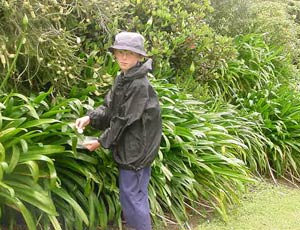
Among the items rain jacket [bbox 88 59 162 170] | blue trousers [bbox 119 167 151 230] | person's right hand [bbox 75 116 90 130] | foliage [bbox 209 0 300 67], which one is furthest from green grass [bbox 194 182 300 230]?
foliage [bbox 209 0 300 67]

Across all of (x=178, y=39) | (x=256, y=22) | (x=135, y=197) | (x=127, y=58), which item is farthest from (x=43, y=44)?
(x=256, y=22)

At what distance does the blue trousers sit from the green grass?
106cm

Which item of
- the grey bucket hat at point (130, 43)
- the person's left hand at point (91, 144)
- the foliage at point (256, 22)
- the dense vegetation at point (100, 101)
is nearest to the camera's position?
the grey bucket hat at point (130, 43)

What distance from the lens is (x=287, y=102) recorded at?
7031mm

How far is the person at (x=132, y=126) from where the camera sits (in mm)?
3531

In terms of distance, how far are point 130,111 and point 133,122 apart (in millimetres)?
80

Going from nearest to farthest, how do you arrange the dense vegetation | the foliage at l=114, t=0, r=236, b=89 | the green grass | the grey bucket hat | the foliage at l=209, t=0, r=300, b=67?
the grey bucket hat, the dense vegetation, the green grass, the foliage at l=114, t=0, r=236, b=89, the foliage at l=209, t=0, r=300, b=67

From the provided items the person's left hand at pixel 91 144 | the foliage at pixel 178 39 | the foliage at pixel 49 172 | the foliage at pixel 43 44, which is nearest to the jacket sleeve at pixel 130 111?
the person's left hand at pixel 91 144

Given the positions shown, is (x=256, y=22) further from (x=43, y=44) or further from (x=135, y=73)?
(x=135, y=73)

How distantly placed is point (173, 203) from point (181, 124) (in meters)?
0.83

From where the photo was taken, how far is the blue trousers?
3.69 m

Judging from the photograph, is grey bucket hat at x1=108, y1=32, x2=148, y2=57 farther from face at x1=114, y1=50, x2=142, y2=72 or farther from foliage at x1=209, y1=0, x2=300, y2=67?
foliage at x1=209, y1=0, x2=300, y2=67

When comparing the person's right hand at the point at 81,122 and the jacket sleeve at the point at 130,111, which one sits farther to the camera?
the person's right hand at the point at 81,122

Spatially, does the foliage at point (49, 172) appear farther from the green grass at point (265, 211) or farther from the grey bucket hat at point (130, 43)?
the green grass at point (265, 211)
